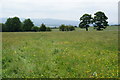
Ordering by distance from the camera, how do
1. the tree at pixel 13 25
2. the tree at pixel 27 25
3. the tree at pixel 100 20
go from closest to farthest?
the tree at pixel 100 20
the tree at pixel 13 25
the tree at pixel 27 25

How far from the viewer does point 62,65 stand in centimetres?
1000

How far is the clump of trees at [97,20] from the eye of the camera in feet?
255

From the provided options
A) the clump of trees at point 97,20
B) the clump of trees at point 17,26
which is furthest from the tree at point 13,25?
the clump of trees at point 97,20

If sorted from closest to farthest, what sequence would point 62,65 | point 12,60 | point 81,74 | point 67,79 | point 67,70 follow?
point 67,79 < point 81,74 < point 67,70 < point 62,65 < point 12,60


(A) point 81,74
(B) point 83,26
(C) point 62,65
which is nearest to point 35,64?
(C) point 62,65

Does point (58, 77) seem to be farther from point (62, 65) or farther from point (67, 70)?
point (62, 65)

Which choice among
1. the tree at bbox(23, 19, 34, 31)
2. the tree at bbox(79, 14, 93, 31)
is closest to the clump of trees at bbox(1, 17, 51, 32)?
the tree at bbox(23, 19, 34, 31)

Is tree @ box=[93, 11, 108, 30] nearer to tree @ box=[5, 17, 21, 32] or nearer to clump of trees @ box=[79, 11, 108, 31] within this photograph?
clump of trees @ box=[79, 11, 108, 31]

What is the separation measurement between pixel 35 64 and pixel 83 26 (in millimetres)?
72962

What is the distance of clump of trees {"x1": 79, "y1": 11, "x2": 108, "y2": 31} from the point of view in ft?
255

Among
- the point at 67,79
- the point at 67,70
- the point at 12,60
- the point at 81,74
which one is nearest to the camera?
the point at 67,79

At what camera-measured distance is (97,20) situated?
78500mm

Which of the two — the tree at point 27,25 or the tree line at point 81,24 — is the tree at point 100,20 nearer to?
the tree line at point 81,24

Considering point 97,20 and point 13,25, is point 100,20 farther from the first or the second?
point 13,25
